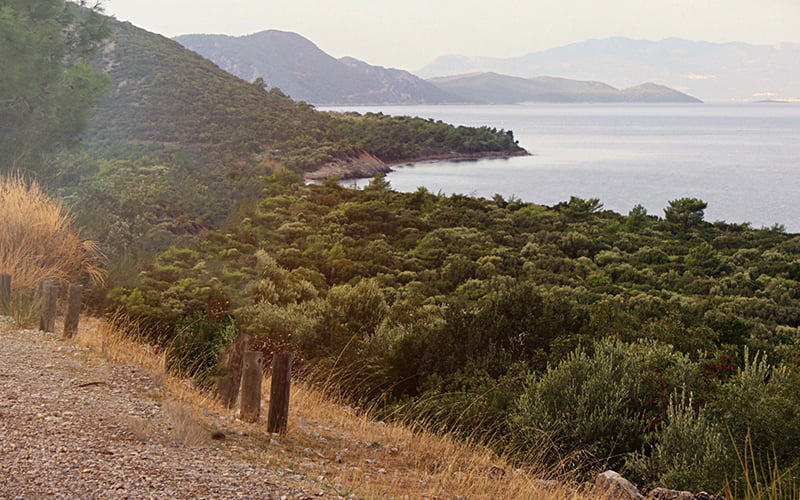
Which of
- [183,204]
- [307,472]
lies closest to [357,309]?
[307,472]

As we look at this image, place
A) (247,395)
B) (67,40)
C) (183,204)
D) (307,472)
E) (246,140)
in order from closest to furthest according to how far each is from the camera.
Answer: (307,472) < (247,395) < (67,40) < (183,204) < (246,140)

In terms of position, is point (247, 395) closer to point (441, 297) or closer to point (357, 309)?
point (357, 309)

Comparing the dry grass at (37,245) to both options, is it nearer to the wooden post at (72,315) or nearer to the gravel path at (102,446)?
the wooden post at (72,315)

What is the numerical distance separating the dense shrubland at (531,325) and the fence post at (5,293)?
163cm

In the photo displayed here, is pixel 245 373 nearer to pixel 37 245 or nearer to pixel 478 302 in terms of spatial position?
pixel 478 302

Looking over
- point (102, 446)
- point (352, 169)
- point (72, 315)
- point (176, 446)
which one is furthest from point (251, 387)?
point (352, 169)

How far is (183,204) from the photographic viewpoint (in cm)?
2525

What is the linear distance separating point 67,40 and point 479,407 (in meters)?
21.1

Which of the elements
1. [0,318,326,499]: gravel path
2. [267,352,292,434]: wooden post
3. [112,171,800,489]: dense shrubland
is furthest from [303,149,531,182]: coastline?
[267,352,292,434]: wooden post

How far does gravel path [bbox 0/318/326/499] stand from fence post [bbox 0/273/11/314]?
7.61 ft

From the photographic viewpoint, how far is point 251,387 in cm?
670

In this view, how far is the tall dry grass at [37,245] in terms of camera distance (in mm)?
10805

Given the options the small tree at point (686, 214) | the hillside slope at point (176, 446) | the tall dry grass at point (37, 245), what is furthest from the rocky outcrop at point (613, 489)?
the small tree at point (686, 214)

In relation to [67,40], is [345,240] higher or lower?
lower
